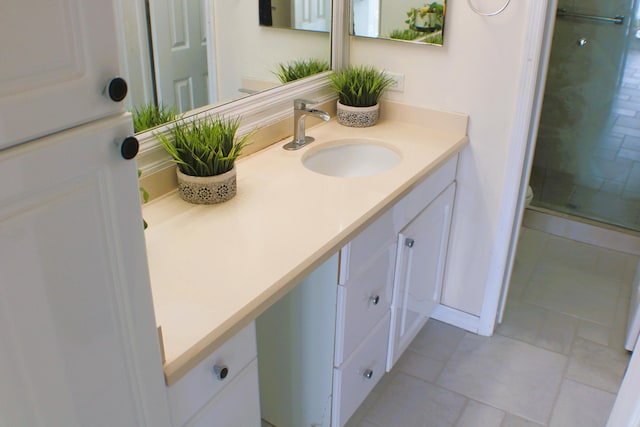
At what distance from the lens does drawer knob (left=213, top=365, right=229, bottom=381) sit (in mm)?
1180

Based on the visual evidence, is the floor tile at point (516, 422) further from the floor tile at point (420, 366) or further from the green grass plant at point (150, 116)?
the green grass plant at point (150, 116)

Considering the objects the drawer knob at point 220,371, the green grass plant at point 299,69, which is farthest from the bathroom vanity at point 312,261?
the green grass plant at point 299,69

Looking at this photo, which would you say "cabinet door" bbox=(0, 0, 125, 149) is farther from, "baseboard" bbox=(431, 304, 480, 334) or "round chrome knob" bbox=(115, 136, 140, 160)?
"baseboard" bbox=(431, 304, 480, 334)

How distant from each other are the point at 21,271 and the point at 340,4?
5.93 ft

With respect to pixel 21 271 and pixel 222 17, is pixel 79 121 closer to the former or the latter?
pixel 21 271

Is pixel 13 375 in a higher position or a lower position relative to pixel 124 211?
lower

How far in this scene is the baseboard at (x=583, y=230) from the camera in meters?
3.15

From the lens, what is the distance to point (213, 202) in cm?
160

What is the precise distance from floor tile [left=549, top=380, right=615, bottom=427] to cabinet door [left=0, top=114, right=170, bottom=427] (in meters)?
1.70

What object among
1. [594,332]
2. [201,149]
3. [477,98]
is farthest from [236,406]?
[594,332]

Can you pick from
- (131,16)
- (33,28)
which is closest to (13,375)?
(33,28)

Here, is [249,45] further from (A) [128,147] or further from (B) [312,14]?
(A) [128,147]

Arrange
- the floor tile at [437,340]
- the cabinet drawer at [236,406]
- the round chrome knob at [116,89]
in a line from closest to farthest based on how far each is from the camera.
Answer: the round chrome knob at [116,89]
the cabinet drawer at [236,406]
the floor tile at [437,340]

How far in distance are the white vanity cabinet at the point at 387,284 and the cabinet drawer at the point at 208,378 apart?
394 mm
